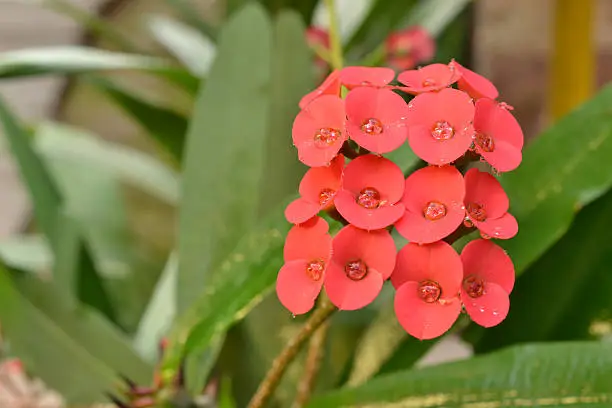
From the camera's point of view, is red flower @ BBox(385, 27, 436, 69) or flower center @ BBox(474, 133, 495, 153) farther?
red flower @ BBox(385, 27, 436, 69)

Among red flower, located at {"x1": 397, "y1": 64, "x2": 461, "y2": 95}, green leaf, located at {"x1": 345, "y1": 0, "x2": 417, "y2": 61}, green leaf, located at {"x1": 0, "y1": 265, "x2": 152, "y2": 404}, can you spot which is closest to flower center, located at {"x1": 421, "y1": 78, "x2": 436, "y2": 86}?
red flower, located at {"x1": 397, "y1": 64, "x2": 461, "y2": 95}

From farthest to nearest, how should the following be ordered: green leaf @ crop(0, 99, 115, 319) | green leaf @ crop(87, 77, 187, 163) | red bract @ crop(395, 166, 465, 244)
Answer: green leaf @ crop(87, 77, 187, 163), green leaf @ crop(0, 99, 115, 319), red bract @ crop(395, 166, 465, 244)

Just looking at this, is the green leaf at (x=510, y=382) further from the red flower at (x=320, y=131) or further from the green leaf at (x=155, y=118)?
the green leaf at (x=155, y=118)

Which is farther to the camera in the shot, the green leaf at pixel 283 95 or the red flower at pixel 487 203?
the green leaf at pixel 283 95

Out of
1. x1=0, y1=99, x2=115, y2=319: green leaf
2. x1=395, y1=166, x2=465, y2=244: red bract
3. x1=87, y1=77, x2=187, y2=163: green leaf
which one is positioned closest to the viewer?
x1=395, y1=166, x2=465, y2=244: red bract

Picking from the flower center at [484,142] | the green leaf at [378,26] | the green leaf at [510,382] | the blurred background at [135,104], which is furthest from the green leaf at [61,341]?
the green leaf at [378,26]

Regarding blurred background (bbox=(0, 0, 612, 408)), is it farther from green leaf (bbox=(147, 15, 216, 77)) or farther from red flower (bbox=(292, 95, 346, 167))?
red flower (bbox=(292, 95, 346, 167))


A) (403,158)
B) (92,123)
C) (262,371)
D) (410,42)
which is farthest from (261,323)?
(92,123)
